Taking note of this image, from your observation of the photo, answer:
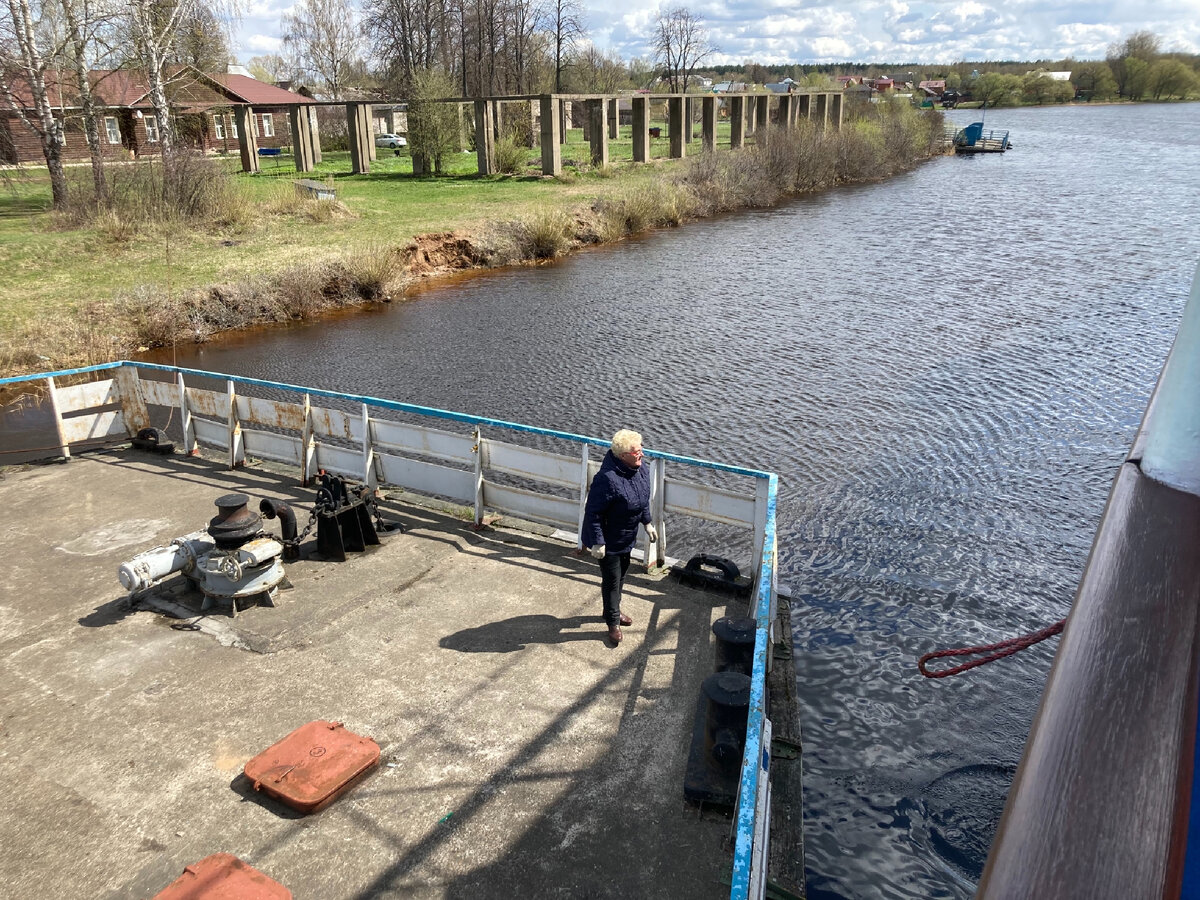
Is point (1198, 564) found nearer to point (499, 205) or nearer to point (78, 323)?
point (78, 323)

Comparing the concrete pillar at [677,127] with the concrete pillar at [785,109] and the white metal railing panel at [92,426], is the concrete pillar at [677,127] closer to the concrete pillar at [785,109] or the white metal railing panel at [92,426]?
the concrete pillar at [785,109]

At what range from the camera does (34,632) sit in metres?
7.17

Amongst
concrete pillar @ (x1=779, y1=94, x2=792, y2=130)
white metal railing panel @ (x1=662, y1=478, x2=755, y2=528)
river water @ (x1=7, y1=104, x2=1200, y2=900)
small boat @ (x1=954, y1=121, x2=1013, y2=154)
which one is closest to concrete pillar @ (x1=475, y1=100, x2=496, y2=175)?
river water @ (x1=7, y1=104, x2=1200, y2=900)

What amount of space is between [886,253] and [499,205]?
15477 millimetres

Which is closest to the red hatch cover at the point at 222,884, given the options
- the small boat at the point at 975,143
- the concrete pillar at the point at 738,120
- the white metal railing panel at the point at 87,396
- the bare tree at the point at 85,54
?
the white metal railing panel at the point at 87,396

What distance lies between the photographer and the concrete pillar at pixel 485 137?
42062mm

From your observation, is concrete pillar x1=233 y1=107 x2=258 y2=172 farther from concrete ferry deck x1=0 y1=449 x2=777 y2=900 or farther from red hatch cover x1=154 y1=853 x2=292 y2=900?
red hatch cover x1=154 y1=853 x2=292 y2=900

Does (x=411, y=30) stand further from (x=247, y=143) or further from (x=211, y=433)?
(x=211, y=433)

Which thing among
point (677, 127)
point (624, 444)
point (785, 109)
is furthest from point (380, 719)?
point (785, 109)

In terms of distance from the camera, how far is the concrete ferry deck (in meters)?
4.86

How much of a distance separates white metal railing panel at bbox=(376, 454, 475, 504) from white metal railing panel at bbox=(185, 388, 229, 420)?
2365mm

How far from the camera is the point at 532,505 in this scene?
8820 millimetres

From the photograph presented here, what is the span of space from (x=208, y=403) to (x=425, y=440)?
3.52 meters

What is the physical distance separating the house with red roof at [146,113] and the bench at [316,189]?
500cm
